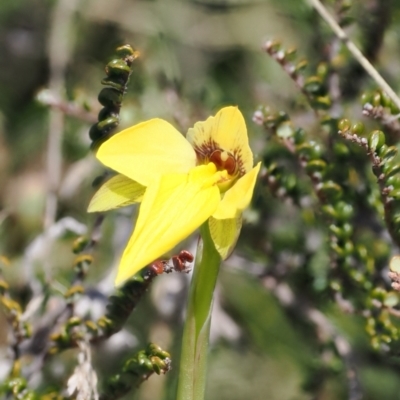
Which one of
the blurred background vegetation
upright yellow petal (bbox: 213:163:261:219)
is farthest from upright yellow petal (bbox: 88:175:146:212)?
the blurred background vegetation

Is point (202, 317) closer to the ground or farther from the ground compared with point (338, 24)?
closer to the ground

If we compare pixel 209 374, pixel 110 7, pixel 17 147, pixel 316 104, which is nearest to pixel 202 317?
pixel 316 104

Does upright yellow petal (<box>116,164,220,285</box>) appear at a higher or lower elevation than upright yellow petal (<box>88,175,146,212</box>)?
higher

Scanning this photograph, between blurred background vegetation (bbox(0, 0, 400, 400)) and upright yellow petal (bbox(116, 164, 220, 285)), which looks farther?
blurred background vegetation (bbox(0, 0, 400, 400))

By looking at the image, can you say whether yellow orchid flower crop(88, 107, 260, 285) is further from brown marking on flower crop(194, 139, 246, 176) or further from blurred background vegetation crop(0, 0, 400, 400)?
blurred background vegetation crop(0, 0, 400, 400)

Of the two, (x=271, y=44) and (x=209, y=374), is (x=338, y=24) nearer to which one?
(x=271, y=44)

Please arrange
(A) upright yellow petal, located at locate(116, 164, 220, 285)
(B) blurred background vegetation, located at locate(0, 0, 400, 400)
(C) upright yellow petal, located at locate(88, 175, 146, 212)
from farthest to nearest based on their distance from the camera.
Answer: (B) blurred background vegetation, located at locate(0, 0, 400, 400) → (C) upright yellow petal, located at locate(88, 175, 146, 212) → (A) upright yellow petal, located at locate(116, 164, 220, 285)
